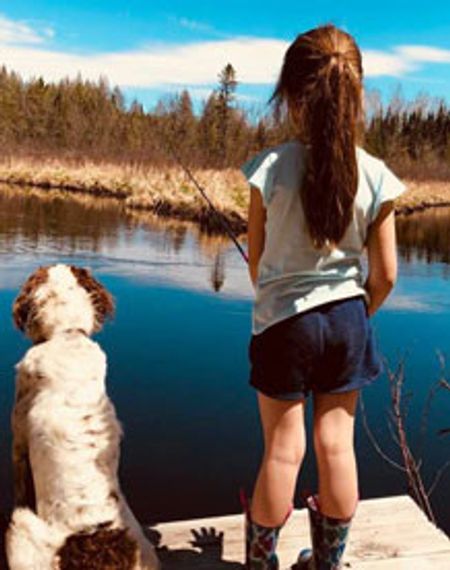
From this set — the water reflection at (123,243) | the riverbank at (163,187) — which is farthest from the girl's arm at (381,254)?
the riverbank at (163,187)

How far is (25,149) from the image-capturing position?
37500mm

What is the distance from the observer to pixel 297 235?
2.18 metres

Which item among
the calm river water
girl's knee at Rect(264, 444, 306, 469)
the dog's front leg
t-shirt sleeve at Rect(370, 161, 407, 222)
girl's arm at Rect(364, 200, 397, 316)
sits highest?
t-shirt sleeve at Rect(370, 161, 407, 222)

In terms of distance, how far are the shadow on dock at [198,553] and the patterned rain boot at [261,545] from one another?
415 mm

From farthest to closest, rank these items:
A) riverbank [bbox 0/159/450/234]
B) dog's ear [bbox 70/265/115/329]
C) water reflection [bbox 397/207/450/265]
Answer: riverbank [bbox 0/159/450/234] < water reflection [bbox 397/207/450/265] < dog's ear [bbox 70/265/115/329]

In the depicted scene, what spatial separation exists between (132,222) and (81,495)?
15878 millimetres

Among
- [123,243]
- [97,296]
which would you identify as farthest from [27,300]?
[123,243]

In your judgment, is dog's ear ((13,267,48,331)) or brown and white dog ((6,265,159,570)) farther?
dog's ear ((13,267,48,331))

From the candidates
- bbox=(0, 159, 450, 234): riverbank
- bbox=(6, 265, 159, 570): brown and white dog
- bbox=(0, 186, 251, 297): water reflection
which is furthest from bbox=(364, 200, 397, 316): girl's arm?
bbox=(0, 159, 450, 234): riverbank

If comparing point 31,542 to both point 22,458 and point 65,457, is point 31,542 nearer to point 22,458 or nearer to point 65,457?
point 65,457

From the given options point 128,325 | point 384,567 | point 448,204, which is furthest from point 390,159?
point 384,567

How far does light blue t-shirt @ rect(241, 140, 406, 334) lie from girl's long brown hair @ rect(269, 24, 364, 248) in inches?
1.6

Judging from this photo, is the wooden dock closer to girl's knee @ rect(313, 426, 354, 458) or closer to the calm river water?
girl's knee @ rect(313, 426, 354, 458)

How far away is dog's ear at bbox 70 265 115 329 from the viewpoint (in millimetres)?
2984
